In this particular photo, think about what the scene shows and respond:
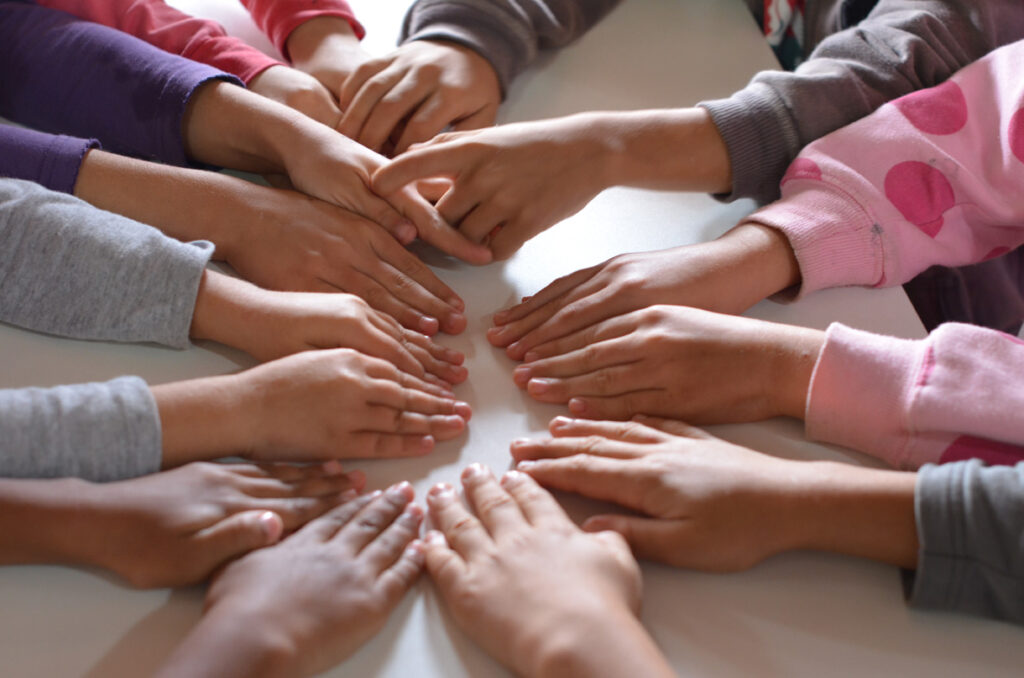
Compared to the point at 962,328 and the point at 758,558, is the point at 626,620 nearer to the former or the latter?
the point at 758,558

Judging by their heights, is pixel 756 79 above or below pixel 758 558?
above

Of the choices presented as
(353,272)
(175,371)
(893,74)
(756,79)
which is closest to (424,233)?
(353,272)

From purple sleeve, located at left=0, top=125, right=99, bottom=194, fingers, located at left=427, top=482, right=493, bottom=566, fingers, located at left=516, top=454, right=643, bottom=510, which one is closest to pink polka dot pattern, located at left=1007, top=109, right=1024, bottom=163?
fingers, located at left=516, top=454, right=643, bottom=510

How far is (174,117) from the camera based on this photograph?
831 millimetres

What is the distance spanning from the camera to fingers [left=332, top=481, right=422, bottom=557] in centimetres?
59

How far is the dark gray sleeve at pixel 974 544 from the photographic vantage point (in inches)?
22.3

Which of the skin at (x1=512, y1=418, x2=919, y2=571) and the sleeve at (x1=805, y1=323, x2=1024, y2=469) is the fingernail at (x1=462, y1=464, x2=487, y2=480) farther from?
the sleeve at (x1=805, y1=323, x2=1024, y2=469)

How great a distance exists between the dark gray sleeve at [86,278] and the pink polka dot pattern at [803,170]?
553 millimetres

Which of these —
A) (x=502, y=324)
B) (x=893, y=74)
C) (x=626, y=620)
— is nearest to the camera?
(x=626, y=620)

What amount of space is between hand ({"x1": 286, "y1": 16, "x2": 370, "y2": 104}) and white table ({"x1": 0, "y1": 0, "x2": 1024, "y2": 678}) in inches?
7.3

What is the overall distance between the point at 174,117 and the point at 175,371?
0.29 metres

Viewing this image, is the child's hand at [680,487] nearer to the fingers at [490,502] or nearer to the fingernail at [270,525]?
the fingers at [490,502]

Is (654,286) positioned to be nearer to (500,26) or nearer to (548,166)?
(548,166)

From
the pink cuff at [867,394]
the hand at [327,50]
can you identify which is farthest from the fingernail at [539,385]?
the hand at [327,50]
